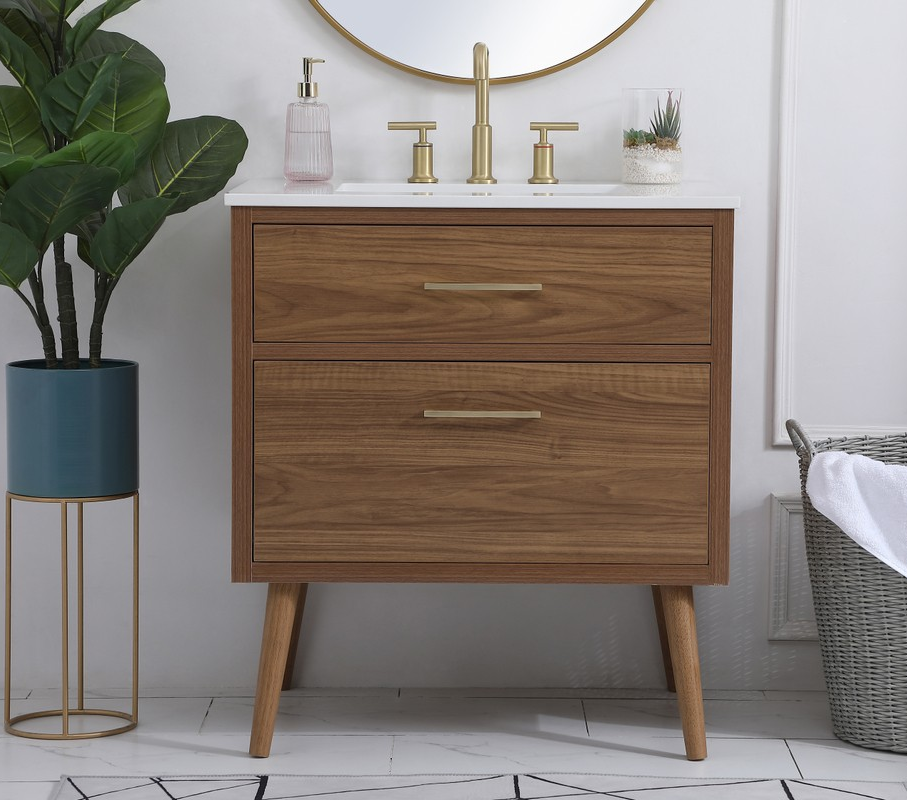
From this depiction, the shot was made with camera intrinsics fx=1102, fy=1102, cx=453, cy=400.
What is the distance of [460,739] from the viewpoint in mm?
1769

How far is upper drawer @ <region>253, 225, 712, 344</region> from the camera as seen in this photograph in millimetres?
1530

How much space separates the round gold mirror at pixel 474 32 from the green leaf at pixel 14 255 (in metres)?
0.69

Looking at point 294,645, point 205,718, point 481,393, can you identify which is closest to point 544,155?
point 481,393

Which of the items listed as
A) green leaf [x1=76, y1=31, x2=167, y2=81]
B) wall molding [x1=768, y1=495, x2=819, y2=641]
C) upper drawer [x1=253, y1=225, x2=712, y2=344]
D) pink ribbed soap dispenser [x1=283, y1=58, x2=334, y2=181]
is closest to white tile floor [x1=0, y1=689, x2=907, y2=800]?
wall molding [x1=768, y1=495, x2=819, y2=641]

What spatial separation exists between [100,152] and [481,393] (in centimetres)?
62

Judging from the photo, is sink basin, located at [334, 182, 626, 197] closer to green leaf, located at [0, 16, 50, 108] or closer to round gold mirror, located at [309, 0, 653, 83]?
round gold mirror, located at [309, 0, 653, 83]

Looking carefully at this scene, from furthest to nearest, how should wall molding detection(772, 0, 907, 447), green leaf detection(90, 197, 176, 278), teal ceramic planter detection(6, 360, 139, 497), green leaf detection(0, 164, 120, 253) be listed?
wall molding detection(772, 0, 907, 447) < teal ceramic planter detection(6, 360, 139, 497) < green leaf detection(90, 197, 176, 278) < green leaf detection(0, 164, 120, 253)

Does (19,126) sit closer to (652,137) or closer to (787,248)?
(652,137)

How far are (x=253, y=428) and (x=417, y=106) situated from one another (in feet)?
2.31

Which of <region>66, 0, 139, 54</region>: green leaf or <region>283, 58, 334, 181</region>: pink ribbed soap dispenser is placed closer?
<region>66, 0, 139, 54</region>: green leaf

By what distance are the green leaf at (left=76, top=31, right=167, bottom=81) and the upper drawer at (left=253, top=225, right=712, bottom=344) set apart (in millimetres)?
419

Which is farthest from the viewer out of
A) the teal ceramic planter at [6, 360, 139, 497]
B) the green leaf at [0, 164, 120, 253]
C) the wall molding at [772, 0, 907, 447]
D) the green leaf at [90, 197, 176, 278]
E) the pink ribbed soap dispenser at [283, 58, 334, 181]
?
the wall molding at [772, 0, 907, 447]

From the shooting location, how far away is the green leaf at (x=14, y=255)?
1.50 meters

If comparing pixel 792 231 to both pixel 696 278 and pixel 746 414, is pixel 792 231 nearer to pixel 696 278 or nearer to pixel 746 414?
pixel 746 414
